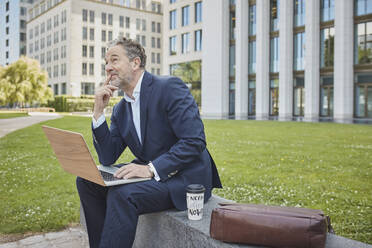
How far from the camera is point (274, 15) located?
33.8m

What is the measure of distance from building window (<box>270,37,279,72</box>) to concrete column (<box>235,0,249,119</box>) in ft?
9.01

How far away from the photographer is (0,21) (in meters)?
90.5

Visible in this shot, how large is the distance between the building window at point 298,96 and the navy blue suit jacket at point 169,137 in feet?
99.4

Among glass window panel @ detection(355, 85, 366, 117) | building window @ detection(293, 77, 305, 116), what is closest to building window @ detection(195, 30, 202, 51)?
building window @ detection(293, 77, 305, 116)

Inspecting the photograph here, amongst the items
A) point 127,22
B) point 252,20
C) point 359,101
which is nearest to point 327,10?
point 252,20

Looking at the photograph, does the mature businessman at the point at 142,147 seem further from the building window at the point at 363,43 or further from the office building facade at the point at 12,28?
the office building facade at the point at 12,28

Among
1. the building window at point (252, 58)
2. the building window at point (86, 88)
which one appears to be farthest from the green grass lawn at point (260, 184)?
the building window at point (86, 88)

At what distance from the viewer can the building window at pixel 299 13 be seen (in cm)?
3159

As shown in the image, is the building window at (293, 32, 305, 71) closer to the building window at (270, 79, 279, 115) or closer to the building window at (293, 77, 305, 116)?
the building window at (293, 77, 305, 116)

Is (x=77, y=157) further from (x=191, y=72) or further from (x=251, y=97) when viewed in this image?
(x=191, y=72)

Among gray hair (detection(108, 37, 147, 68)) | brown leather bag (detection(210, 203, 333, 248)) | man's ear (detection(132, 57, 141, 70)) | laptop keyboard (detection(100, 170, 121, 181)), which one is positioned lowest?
brown leather bag (detection(210, 203, 333, 248))

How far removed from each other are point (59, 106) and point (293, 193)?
180ft

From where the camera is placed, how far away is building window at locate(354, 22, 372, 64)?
2770 centimetres

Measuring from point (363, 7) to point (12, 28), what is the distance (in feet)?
299
